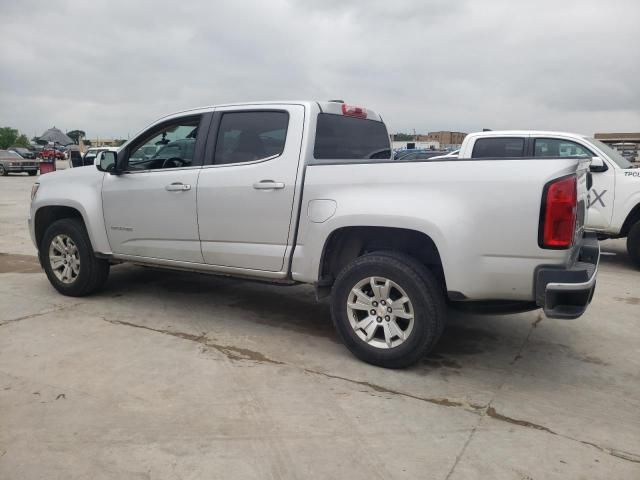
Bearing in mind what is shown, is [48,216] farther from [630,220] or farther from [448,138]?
[448,138]

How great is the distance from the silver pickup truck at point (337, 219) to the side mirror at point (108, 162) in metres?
0.01

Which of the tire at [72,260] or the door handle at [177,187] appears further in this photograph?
the tire at [72,260]

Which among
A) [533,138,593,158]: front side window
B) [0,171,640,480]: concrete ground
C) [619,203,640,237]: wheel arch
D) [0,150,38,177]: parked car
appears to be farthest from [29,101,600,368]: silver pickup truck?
[0,150,38,177]: parked car

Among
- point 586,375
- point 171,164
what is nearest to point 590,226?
point 586,375

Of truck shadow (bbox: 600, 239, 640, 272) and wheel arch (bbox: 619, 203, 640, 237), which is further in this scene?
truck shadow (bbox: 600, 239, 640, 272)

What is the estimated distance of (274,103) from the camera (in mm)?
4270

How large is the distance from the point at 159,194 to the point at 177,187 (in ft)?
0.83

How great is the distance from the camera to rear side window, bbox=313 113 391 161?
420 centimetres

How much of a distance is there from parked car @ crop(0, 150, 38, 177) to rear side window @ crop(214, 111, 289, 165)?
28357 millimetres

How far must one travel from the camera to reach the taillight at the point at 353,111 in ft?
14.8

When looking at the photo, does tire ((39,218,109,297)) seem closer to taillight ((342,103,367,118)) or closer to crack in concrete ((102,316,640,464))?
crack in concrete ((102,316,640,464))

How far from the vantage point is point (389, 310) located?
3.55m

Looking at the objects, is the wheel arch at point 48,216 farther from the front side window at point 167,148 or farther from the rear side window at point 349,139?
the rear side window at point 349,139

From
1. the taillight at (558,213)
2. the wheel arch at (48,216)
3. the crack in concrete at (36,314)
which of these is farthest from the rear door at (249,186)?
the wheel arch at (48,216)
